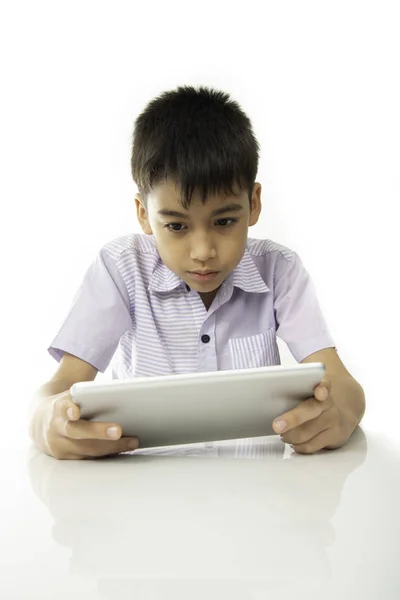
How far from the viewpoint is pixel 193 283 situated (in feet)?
4.29

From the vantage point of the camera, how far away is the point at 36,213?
2.25 metres

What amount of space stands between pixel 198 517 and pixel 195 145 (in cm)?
72

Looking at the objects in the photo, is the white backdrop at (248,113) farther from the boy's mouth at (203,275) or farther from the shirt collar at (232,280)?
the boy's mouth at (203,275)

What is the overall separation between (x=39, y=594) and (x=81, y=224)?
70.8 inches

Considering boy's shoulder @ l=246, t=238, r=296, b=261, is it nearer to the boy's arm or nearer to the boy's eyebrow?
the boy's eyebrow

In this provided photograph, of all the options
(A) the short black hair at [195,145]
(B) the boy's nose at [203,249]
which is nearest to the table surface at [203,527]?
(B) the boy's nose at [203,249]

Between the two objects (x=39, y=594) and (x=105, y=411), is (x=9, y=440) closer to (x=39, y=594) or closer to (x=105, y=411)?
(x=105, y=411)

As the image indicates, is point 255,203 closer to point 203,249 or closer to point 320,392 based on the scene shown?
point 203,249

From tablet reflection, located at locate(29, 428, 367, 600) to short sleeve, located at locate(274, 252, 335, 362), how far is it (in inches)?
14.3

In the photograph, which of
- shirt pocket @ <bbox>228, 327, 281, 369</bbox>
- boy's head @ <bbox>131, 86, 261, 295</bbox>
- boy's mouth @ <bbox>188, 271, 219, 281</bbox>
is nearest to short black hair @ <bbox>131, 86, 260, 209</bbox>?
boy's head @ <bbox>131, 86, 261, 295</bbox>

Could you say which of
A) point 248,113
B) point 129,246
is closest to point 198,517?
point 129,246

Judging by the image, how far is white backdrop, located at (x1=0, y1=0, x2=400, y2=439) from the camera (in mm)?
2252

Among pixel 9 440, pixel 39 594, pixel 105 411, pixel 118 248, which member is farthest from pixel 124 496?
pixel 118 248

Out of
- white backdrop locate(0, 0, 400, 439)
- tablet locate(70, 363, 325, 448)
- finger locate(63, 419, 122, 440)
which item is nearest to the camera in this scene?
tablet locate(70, 363, 325, 448)
